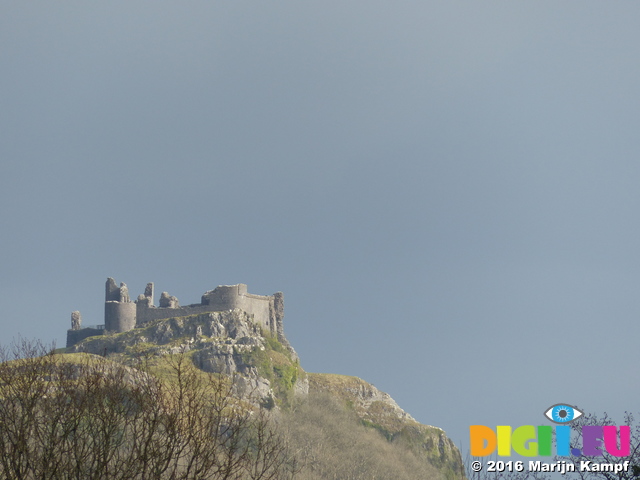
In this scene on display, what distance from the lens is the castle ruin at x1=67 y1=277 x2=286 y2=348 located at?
4619 inches

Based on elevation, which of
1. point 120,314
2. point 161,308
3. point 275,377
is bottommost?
point 275,377

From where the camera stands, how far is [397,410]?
132 m

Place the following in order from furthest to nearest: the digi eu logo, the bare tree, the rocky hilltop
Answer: the rocky hilltop → the digi eu logo → the bare tree

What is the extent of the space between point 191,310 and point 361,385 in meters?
34.8

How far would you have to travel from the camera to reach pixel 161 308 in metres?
120

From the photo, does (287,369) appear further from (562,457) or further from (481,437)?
(562,457)

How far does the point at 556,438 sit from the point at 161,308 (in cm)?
8870

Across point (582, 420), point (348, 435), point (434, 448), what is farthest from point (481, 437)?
point (434, 448)

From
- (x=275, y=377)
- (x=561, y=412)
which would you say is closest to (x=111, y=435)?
(x=561, y=412)

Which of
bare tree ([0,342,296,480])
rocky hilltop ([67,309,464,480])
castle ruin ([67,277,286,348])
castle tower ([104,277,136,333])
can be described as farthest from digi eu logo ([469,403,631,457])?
castle tower ([104,277,136,333])

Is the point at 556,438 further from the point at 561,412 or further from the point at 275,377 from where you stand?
the point at 275,377

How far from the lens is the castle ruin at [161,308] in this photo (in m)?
117

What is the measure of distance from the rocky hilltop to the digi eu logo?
44949 millimetres

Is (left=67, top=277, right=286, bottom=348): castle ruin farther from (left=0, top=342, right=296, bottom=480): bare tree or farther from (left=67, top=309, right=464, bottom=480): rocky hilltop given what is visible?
(left=0, top=342, right=296, bottom=480): bare tree
